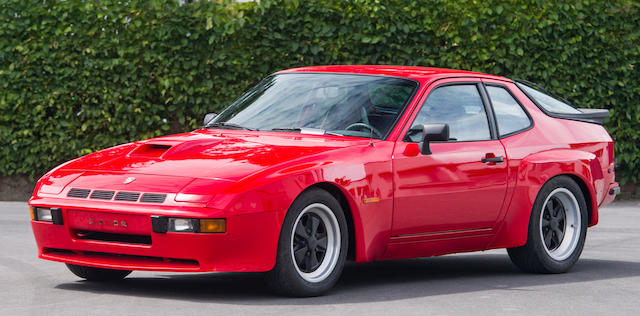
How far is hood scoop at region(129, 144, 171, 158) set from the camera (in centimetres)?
717

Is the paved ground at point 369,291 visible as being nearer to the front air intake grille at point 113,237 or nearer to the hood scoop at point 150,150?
the front air intake grille at point 113,237

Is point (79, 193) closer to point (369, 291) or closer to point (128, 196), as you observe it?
point (128, 196)

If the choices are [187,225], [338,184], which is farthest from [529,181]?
[187,225]

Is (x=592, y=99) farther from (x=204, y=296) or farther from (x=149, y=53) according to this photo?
(x=204, y=296)

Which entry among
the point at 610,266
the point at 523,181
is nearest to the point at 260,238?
the point at 523,181

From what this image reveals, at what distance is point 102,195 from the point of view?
6.64 metres

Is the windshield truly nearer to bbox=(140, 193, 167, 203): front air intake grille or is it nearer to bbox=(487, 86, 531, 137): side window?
bbox=(487, 86, 531, 137): side window

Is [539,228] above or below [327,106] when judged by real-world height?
below

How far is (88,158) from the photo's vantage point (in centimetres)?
739

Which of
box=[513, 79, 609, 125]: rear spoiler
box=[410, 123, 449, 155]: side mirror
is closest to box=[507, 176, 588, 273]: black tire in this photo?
box=[513, 79, 609, 125]: rear spoiler

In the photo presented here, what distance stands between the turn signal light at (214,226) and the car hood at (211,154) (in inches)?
10.7

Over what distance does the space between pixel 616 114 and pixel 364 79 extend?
6835 mm

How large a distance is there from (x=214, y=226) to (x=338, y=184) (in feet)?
2.98

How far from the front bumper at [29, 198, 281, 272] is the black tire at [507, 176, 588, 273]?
2684 mm
